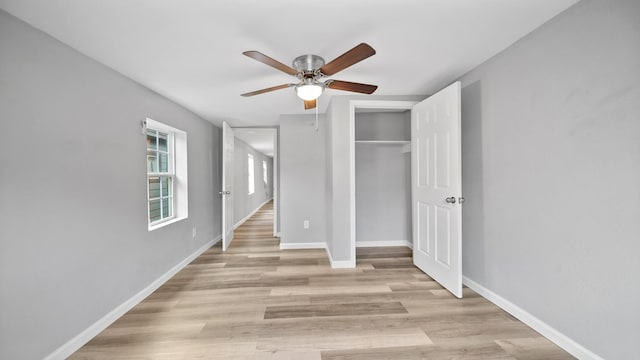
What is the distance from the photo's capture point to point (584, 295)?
1.64 metres

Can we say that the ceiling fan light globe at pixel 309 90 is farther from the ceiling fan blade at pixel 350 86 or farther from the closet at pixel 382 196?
the closet at pixel 382 196

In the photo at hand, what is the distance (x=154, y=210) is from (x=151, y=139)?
33.8 inches

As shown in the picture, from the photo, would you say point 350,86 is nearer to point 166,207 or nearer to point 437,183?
point 437,183

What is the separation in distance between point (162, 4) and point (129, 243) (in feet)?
6.74

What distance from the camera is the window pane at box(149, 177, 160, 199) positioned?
3225 millimetres

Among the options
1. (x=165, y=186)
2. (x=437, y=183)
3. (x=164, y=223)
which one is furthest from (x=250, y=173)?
(x=437, y=183)

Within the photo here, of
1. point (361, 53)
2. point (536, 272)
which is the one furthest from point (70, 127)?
point (536, 272)

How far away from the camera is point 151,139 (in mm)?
3211

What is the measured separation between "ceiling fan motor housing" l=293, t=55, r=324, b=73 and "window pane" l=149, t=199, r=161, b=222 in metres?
2.41

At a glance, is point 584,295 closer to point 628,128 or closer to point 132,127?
point 628,128

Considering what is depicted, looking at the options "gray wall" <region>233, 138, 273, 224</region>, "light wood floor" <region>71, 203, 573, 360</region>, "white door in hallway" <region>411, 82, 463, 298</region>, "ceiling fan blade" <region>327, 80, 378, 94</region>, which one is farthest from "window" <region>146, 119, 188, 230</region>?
"white door in hallway" <region>411, 82, 463, 298</region>

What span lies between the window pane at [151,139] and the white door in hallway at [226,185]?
105 centimetres

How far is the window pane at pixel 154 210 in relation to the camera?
3171 millimetres

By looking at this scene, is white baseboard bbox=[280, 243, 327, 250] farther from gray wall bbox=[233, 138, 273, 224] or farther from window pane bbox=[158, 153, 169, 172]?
gray wall bbox=[233, 138, 273, 224]
